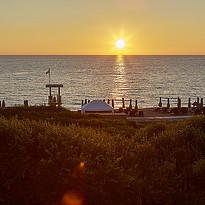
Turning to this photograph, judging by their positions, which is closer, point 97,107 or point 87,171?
point 87,171

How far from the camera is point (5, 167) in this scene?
10.1 m

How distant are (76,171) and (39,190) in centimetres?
128

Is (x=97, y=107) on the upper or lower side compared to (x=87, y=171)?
upper

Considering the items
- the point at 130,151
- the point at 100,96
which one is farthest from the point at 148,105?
the point at 130,151

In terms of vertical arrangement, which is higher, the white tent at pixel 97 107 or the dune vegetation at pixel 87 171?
the white tent at pixel 97 107

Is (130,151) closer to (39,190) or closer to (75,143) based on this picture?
(75,143)

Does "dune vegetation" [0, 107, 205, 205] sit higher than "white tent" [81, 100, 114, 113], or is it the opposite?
"white tent" [81, 100, 114, 113]

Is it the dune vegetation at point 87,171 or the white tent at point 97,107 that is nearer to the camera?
the dune vegetation at point 87,171

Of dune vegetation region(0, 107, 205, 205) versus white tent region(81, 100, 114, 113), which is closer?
dune vegetation region(0, 107, 205, 205)

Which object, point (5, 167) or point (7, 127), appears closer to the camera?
point (5, 167)

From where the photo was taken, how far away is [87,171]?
1004 cm

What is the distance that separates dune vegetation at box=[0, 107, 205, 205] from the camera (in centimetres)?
968

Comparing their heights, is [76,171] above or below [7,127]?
below

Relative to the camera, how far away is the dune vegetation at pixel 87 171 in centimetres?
968
